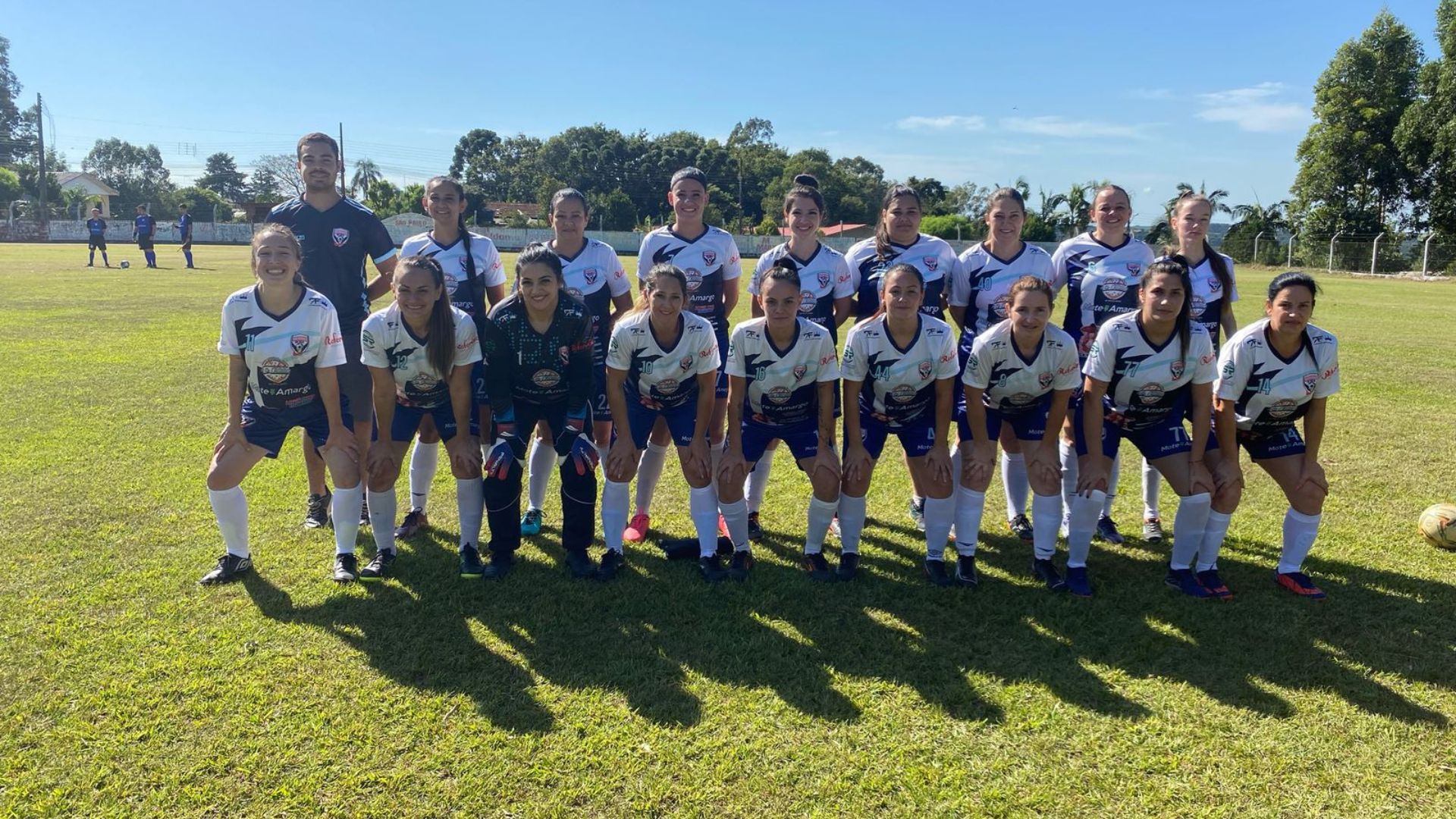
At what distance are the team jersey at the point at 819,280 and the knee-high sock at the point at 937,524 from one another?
1.12 meters

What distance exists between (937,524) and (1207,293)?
2.12 m

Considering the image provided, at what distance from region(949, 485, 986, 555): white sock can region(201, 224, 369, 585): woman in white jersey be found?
120 inches

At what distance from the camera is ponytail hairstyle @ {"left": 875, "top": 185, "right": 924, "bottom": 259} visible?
4723mm

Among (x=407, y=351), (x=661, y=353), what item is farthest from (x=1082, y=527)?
(x=407, y=351)

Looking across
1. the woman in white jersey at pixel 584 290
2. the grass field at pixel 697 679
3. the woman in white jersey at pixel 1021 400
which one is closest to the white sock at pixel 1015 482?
the grass field at pixel 697 679

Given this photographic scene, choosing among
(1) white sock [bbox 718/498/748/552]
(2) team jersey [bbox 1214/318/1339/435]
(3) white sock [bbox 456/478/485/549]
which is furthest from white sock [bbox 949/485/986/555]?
(3) white sock [bbox 456/478/485/549]

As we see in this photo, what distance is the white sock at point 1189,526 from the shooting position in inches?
162

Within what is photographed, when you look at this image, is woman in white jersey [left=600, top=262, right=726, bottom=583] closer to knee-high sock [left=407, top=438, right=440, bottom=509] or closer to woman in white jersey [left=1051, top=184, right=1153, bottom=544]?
knee-high sock [left=407, top=438, right=440, bottom=509]

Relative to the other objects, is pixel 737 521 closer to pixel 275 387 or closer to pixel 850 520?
pixel 850 520

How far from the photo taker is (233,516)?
404cm

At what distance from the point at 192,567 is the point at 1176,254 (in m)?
5.52

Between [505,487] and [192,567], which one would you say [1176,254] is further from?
[192,567]

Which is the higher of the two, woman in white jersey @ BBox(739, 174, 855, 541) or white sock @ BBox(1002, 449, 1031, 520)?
woman in white jersey @ BBox(739, 174, 855, 541)

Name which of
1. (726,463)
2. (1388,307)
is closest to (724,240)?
(726,463)
